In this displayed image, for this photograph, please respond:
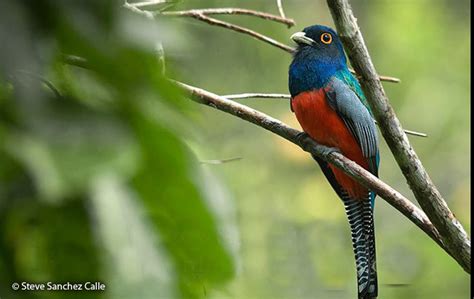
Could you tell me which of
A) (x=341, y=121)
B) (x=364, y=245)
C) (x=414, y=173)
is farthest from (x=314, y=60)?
(x=414, y=173)

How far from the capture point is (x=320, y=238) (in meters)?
5.46

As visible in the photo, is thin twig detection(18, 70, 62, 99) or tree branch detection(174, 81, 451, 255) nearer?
thin twig detection(18, 70, 62, 99)

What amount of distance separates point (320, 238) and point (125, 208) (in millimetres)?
5171

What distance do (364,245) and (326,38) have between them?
87cm

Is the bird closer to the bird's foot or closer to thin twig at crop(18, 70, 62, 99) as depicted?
the bird's foot

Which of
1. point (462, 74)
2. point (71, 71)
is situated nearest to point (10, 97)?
point (71, 71)

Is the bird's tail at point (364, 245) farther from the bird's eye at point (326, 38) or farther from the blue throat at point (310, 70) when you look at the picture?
the bird's eye at point (326, 38)

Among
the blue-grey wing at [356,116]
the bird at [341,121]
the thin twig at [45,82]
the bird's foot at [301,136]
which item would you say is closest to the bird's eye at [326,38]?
the bird at [341,121]

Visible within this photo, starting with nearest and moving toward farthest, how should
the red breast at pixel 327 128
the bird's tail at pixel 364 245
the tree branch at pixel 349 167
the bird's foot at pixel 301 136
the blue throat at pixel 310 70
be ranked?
the tree branch at pixel 349 167 < the bird's foot at pixel 301 136 < the bird's tail at pixel 364 245 < the red breast at pixel 327 128 < the blue throat at pixel 310 70

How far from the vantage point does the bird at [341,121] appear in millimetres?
2822

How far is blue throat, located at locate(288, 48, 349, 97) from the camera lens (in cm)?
303

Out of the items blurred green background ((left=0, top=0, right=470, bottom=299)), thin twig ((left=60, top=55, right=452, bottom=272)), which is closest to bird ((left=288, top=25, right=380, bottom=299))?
thin twig ((left=60, top=55, right=452, bottom=272))

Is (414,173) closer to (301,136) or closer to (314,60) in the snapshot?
(301,136)

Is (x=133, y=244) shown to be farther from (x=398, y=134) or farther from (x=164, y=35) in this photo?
(x=398, y=134)
